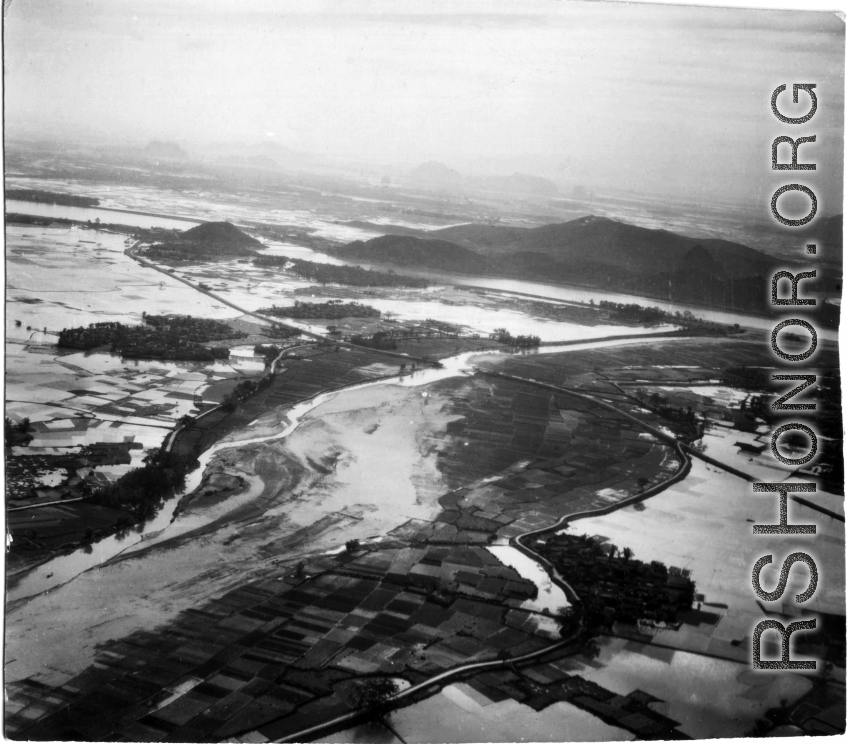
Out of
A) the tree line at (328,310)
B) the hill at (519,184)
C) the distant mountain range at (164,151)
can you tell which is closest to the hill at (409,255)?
the tree line at (328,310)

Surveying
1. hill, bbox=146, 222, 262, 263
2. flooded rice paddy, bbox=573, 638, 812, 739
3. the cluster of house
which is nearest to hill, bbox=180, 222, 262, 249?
hill, bbox=146, 222, 262, 263

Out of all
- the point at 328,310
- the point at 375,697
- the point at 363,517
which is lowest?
the point at 375,697

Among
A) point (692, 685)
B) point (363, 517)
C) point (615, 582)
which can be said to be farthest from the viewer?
point (363, 517)

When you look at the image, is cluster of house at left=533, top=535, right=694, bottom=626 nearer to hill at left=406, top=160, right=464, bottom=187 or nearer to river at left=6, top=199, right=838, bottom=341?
river at left=6, top=199, right=838, bottom=341

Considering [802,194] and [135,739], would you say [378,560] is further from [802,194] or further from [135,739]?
[802,194]

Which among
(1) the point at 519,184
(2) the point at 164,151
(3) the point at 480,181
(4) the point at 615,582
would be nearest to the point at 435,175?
(3) the point at 480,181

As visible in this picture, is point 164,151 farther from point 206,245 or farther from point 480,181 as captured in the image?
point 480,181

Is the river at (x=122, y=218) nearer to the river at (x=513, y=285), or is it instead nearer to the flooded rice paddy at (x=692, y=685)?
the river at (x=513, y=285)
